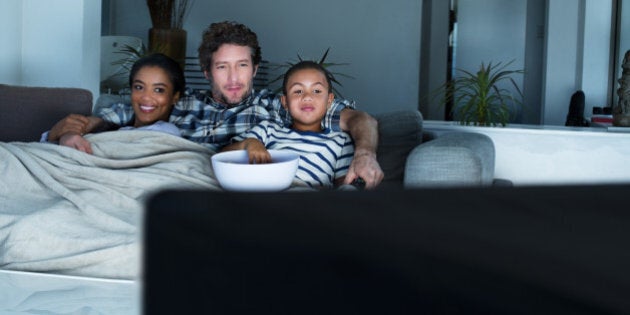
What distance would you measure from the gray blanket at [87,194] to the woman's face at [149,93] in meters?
0.22

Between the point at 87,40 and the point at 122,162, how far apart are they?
7.19 feet

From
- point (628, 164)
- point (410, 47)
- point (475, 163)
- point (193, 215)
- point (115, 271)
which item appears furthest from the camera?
point (410, 47)

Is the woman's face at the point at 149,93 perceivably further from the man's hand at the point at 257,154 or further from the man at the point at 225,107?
the man's hand at the point at 257,154

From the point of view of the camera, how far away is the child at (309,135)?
229 cm

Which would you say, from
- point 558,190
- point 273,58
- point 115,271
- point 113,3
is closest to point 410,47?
point 273,58

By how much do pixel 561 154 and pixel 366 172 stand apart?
4.70ft

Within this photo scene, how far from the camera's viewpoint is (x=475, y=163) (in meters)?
2.00

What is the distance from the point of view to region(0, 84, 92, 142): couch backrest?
2748 millimetres

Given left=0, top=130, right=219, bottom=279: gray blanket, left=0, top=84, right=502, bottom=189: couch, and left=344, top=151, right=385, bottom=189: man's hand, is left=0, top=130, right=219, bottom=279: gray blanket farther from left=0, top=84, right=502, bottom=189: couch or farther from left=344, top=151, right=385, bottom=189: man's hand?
left=0, top=84, right=502, bottom=189: couch

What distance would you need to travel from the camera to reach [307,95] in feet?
7.60

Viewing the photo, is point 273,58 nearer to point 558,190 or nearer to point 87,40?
point 87,40

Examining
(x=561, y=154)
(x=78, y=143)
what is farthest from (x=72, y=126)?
(x=561, y=154)

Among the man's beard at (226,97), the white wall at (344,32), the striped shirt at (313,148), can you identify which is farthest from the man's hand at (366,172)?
the white wall at (344,32)

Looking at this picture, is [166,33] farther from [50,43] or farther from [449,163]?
[449,163]
